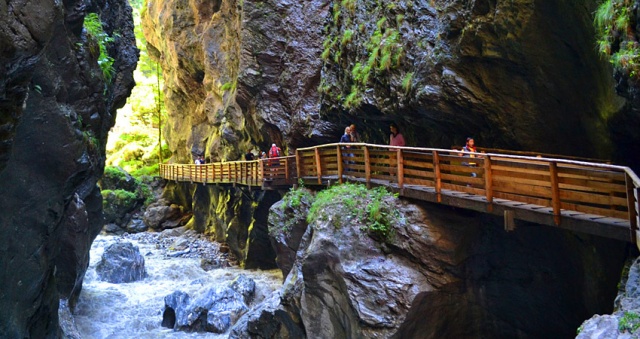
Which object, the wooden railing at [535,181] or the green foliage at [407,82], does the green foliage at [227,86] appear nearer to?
the green foliage at [407,82]

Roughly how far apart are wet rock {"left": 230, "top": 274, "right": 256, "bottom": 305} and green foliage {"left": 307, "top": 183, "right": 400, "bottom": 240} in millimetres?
7724

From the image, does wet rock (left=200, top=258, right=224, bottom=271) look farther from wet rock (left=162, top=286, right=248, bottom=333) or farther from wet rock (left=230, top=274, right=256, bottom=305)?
wet rock (left=162, top=286, right=248, bottom=333)

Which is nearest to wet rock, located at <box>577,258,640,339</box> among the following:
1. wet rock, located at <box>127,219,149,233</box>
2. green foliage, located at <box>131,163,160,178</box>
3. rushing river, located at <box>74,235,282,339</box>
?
rushing river, located at <box>74,235,282,339</box>

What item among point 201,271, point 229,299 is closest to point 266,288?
point 229,299

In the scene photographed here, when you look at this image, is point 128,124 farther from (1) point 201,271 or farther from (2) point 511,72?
(2) point 511,72

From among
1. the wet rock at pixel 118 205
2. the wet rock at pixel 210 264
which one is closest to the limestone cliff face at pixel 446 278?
the wet rock at pixel 210 264

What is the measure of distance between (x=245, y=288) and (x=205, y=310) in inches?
110

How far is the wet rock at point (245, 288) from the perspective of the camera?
19625 millimetres

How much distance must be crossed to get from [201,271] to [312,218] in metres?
14.0

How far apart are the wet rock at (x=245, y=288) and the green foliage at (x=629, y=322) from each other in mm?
15042

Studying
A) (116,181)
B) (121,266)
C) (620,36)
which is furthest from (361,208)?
(116,181)

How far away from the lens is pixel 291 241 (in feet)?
52.3

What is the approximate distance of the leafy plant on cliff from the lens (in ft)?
24.1

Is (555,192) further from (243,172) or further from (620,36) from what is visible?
(243,172)
